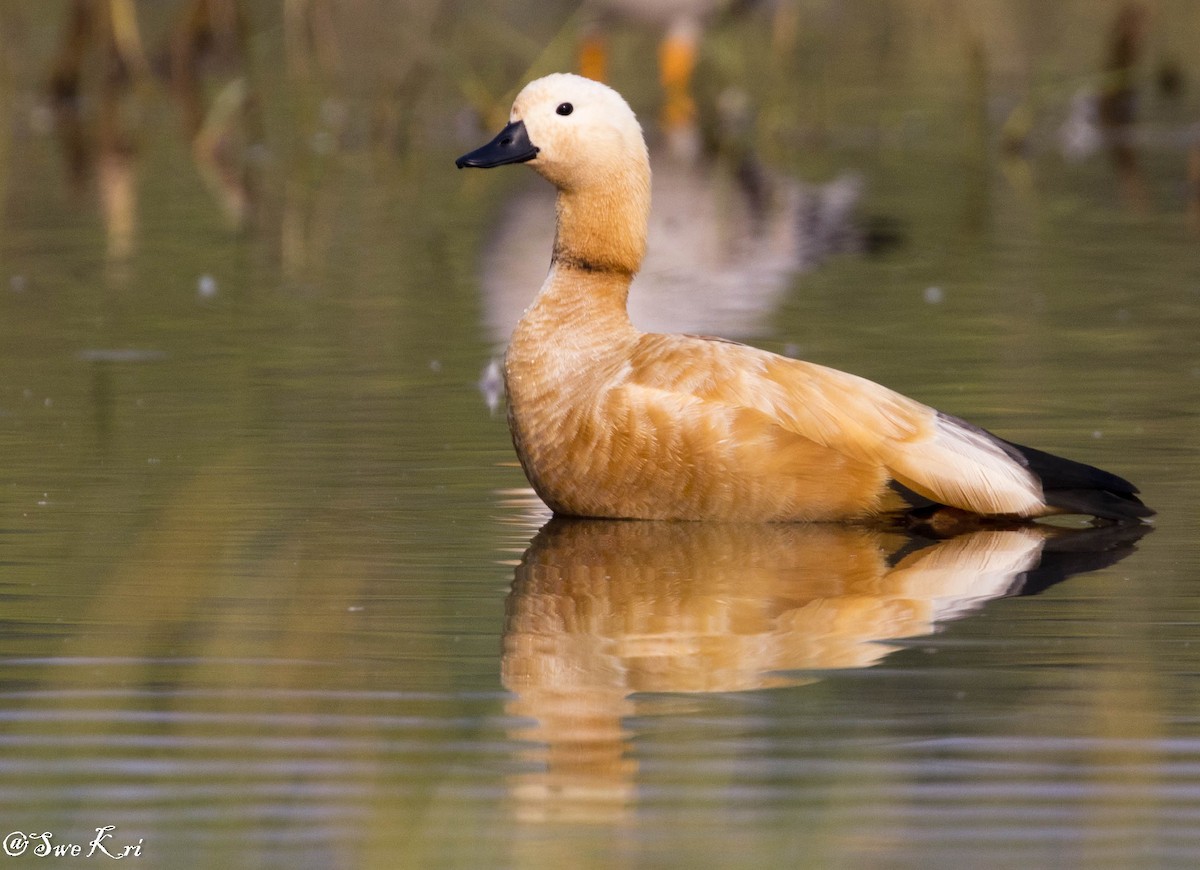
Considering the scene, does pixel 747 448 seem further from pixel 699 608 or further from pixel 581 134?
pixel 581 134

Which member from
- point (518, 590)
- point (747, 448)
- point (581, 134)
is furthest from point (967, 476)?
point (581, 134)

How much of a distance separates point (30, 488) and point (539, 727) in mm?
3150

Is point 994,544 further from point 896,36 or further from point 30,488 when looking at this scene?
point 896,36

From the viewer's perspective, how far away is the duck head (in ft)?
24.0

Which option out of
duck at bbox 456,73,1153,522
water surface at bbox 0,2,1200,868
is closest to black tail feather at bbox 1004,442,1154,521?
duck at bbox 456,73,1153,522

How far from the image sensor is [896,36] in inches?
1210

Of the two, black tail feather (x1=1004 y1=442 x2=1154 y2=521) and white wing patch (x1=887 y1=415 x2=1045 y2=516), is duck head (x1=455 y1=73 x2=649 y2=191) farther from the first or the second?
black tail feather (x1=1004 y1=442 x2=1154 y2=521)

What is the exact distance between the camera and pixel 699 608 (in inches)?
225

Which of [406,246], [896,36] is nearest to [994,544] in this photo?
[406,246]

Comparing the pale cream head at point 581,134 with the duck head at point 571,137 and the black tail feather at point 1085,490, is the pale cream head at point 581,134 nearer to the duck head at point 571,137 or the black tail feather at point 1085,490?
the duck head at point 571,137
